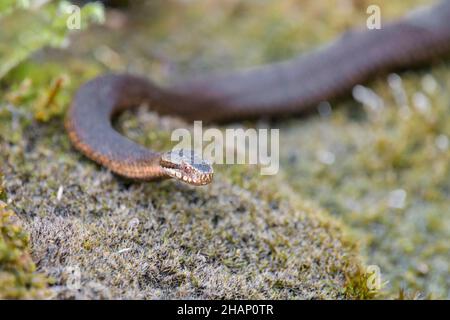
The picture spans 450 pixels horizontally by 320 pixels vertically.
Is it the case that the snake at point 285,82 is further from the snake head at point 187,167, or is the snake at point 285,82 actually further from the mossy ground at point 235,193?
the snake head at point 187,167

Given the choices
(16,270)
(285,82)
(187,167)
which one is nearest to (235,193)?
(187,167)

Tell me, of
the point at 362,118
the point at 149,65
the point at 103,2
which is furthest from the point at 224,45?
the point at 362,118

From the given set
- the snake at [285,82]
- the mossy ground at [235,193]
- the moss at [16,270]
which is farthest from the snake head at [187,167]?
the moss at [16,270]

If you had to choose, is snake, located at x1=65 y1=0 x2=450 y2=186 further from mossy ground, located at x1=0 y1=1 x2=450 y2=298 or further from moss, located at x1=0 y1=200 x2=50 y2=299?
moss, located at x1=0 y1=200 x2=50 y2=299

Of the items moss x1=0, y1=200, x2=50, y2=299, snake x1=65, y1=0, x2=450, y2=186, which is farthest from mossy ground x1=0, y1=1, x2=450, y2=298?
snake x1=65, y1=0, x2=450, y2=186

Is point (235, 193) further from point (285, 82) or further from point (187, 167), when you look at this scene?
point (285, 82)
